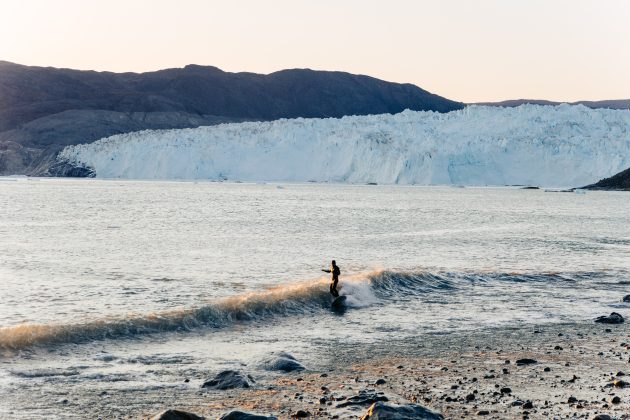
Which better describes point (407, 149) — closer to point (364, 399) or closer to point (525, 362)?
point (525, 362)

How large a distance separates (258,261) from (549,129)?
80170 millimetres

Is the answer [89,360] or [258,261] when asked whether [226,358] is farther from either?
[258,261]

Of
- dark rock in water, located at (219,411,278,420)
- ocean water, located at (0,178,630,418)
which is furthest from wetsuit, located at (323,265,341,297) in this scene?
dark rock in water, located at (219,411,278,420)

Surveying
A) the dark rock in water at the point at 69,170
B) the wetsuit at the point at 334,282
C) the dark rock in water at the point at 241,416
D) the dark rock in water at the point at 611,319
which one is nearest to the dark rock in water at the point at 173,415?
the dark rock in water at the point at 241,416

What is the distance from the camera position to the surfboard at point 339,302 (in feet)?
66.6

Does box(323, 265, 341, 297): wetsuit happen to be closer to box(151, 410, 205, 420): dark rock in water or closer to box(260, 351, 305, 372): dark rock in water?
box(260, 351, 305, 372): dark rock in water

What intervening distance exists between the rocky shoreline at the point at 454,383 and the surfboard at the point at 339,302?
15.1 feet

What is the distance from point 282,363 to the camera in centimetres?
1312

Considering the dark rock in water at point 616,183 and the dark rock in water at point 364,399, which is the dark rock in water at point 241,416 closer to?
the dark rock in water at point 364,399

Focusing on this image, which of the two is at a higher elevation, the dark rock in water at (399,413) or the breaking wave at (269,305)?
the dark rock in water at (399,413)

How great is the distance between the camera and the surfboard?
2030 cm

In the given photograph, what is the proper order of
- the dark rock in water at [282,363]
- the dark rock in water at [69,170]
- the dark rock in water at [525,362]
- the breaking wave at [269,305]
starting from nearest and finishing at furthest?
the dark rock in water at [282,363], the dark rock in water at [525,362], the breaking wave at [269,305], the dark rock in water at [69,170]

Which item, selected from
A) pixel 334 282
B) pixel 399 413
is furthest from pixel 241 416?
pixel 334 282

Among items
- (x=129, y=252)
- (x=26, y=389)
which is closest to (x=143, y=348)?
(x=26, y=389)
